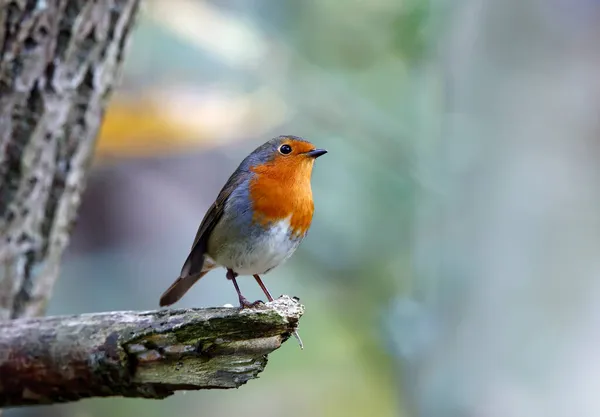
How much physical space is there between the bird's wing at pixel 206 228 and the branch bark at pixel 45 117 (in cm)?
60

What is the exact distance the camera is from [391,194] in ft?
20.9

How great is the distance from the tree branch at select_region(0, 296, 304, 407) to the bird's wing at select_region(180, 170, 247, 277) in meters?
0.82

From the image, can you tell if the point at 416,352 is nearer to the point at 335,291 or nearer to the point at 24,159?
the point at 335,291

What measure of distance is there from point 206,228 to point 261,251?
0.34m

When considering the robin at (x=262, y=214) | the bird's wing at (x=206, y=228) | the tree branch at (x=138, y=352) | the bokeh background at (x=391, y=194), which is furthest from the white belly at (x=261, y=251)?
the bokeh background at (x=391, y=194)

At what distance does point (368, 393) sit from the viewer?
21.4ft

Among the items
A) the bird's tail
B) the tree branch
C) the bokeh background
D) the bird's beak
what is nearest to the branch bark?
the bird's tail

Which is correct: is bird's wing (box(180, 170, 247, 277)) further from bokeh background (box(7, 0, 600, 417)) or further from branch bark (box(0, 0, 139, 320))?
bokeh background (box(7, 0, 600, 417))

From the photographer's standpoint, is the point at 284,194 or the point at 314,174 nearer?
the point at 284,194

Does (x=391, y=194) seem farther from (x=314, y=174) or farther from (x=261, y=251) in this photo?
(x=261, y=251)

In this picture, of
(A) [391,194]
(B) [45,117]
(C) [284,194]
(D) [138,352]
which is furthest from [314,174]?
(D) [138,352]

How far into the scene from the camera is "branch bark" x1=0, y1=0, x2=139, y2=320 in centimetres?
312

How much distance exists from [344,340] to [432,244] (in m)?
2.00

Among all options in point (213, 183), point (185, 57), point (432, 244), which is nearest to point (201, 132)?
point (185, 57)
